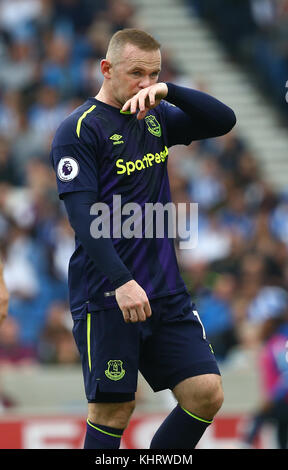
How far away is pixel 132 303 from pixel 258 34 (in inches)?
456

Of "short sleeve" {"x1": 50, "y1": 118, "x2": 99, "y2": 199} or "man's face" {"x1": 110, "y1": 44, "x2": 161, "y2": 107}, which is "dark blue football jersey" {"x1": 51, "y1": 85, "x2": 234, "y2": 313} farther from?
"man's face" {"x1": 110, "y1": 44, "x2": 161, "y2": 107}

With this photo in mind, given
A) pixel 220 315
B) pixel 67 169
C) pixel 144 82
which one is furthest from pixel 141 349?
pixel 220 315

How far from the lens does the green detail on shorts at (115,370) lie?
200 inches

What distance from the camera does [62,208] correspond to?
1191 cm

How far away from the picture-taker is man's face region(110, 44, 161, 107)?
509cm

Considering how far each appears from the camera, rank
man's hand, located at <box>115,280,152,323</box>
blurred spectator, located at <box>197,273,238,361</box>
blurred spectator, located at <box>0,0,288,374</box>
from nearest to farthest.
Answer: man's hand, located at <box>115,280,152,323</box> → blurred spectator, located at <box>197,273,238,361</box> → blurred spectator, located at <box>0,0,288,374</box>

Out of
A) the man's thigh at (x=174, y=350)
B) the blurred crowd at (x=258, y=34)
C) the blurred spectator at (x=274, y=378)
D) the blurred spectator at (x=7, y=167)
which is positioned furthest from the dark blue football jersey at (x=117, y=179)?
the blurred crowd at (x=258, y=34)

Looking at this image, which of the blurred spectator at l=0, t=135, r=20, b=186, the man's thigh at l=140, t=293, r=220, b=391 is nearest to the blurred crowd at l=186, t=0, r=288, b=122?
the blurred spectator at l=0, t=135, r=20, b=186

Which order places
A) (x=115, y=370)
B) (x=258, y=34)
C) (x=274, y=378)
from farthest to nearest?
(x=258, y=34) < (x=274, y=378) < (x=115, y=370)

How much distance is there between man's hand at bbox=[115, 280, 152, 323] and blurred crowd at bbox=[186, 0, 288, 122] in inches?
410

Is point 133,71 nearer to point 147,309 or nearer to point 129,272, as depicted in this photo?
point 129,272

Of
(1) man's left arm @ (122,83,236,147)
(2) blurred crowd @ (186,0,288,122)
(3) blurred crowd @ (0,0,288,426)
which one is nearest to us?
(1) man's left arm @ (122,83,236,147)

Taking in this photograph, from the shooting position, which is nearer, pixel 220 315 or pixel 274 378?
pixel 274 378

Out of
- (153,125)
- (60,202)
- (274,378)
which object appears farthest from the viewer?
(60,202)
